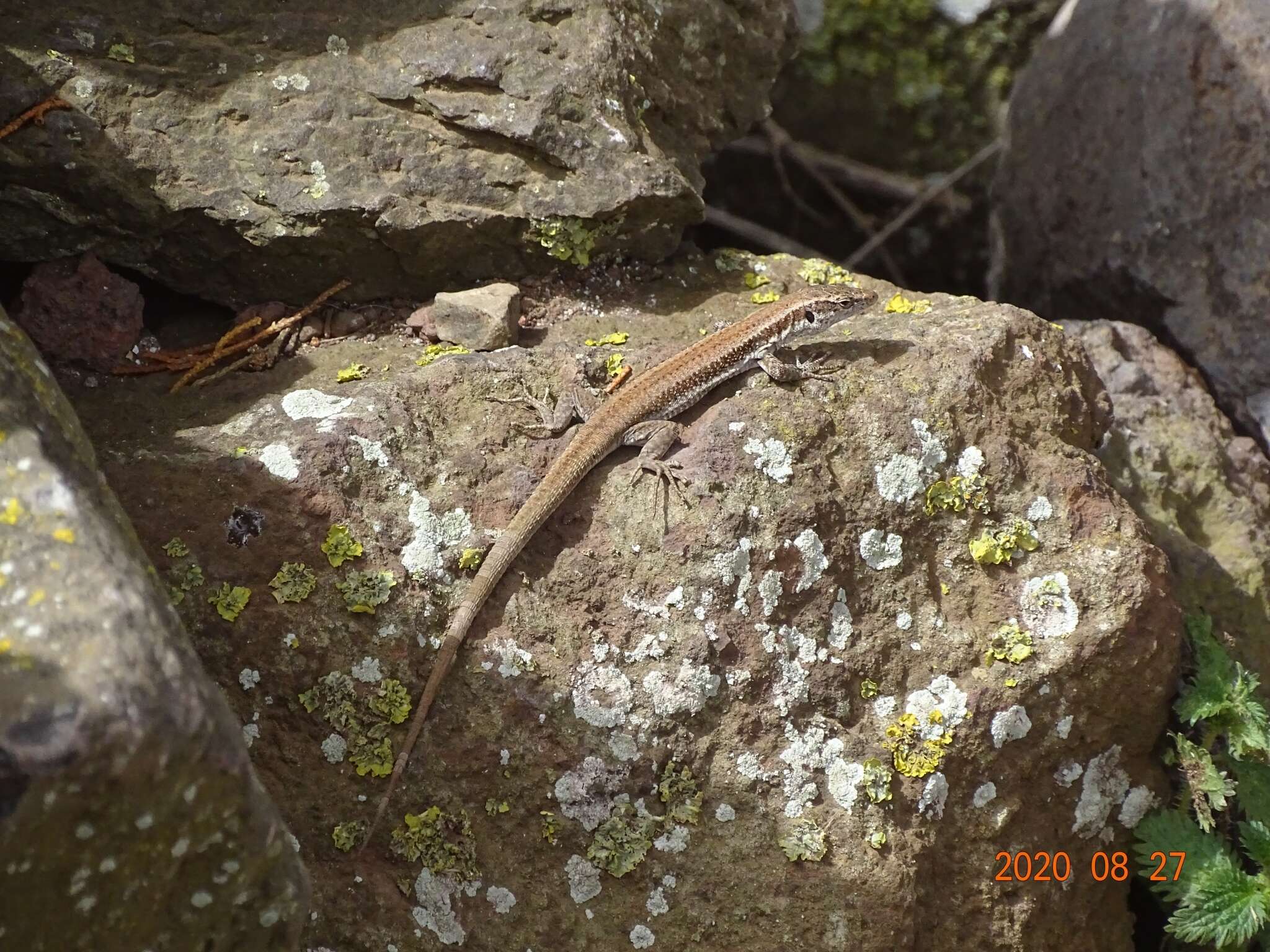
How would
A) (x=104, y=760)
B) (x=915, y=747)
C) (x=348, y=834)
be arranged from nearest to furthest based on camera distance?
(x=104, y=760) → (x=348, y=834) → (x=915, y=747)

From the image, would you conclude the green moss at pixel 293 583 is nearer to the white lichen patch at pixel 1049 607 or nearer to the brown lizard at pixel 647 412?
the brown lizard at pixel 647 412

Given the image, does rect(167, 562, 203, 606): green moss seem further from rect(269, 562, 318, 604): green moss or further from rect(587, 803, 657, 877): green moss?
rect(587, 803, 657, 877): green moss

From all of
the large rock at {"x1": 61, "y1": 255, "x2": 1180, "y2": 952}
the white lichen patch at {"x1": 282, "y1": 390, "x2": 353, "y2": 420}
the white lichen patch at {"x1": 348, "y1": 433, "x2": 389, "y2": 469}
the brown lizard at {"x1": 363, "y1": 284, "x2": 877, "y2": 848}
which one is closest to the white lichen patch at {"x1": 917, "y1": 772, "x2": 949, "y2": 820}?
the large rock at {"x1": 61, "y1": 255, "x2": 1180, "y2": 952}

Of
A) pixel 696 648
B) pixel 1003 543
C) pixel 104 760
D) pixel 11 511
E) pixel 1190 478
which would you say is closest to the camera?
pixel 104 760

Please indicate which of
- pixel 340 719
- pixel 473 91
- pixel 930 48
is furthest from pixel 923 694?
pixel 930 48

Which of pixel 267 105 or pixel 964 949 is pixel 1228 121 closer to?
pixel 964 949

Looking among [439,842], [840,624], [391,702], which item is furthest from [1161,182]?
[439,842]

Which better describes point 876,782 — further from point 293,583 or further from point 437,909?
point 293,583

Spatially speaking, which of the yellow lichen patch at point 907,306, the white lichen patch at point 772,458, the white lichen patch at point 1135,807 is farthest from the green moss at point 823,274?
the white lichen patch at point 1135,807
